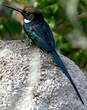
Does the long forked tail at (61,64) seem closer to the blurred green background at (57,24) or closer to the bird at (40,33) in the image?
the bird at (40,33)

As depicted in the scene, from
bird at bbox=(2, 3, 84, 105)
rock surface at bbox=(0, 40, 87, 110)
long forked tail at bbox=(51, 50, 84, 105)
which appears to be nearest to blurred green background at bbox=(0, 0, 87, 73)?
bird at bbox=(2, 3, 84, 105)

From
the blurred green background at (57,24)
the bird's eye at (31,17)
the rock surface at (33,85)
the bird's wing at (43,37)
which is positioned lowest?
the blurred green background at (57,24)

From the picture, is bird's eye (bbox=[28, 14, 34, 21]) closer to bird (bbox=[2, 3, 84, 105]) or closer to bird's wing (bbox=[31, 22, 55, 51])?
bird (bbox=[2, 3, 84, 105])

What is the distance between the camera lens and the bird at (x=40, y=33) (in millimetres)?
4319

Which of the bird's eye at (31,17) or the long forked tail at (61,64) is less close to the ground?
the bird's eye at (31,17)

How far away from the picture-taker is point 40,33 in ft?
15.0

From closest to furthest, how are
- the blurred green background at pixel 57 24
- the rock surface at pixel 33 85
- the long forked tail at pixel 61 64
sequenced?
the rock surface at pixel 33 85 < the long forked tail at pixel 61 64 < the blurred green background at pixel 57 24

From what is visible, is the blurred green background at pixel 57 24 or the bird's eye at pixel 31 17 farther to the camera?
the blurred green background at pixel 57 24

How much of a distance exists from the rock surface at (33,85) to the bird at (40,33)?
50 mm

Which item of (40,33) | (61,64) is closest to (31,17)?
(40,33)

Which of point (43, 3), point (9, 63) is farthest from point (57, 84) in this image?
point (43, 3)

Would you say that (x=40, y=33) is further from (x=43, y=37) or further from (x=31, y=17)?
(x=31, y=17)

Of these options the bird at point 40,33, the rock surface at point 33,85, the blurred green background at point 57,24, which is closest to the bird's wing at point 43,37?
the bird at point 40,33

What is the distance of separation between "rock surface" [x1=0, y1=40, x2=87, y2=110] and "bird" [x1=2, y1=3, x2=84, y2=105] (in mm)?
50
